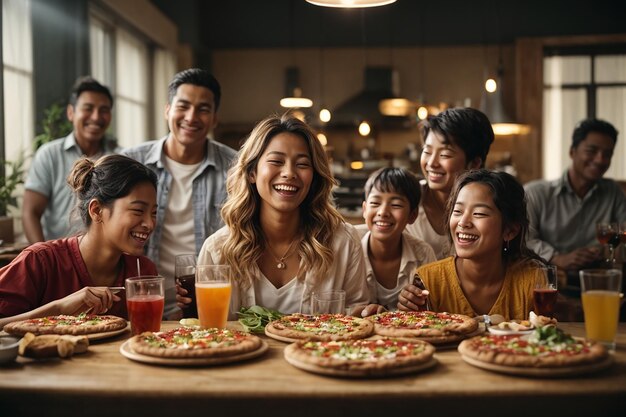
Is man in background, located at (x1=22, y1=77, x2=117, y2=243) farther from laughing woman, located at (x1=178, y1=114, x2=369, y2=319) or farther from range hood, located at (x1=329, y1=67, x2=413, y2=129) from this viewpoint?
range hood, located at (x1=329, y1=67, x2=413, y2=129)

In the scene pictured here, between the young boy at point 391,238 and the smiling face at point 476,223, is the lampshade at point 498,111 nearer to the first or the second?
the young boy at point 391,238

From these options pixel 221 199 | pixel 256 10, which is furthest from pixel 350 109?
pixel 221 199

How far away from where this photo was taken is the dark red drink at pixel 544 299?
7.41 feet

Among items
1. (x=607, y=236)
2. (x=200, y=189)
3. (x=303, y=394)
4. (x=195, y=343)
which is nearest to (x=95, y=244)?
(x=195, y=343)

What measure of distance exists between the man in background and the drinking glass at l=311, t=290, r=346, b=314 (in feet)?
8.64

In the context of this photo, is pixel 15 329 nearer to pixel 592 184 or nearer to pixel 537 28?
pixel 592 184

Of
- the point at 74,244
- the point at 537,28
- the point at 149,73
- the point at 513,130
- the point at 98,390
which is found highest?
the point at 537,28

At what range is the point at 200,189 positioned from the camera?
3.84m

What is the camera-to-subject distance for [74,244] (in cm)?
271

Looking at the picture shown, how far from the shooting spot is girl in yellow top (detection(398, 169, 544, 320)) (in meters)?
2.62

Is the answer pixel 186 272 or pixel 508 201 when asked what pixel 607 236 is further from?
pixel 186 272

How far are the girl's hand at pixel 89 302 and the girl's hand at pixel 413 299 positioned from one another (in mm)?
973

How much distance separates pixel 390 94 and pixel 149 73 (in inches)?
143

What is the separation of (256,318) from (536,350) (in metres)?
0.92
